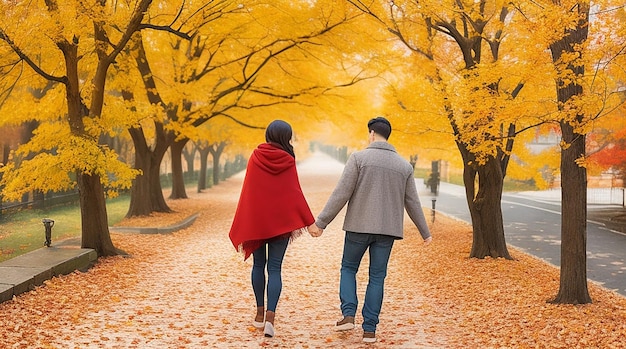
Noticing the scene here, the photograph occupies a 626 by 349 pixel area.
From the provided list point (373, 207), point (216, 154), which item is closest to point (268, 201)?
point (373, 207)

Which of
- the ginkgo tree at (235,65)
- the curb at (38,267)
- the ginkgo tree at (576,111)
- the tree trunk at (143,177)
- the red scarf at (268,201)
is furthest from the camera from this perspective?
the tree trunk at (143,177)

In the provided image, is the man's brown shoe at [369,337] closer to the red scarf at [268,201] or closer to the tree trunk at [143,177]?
the red scarf at [268,201]

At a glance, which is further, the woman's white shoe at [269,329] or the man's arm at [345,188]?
the woman's white shoe at [269,329]

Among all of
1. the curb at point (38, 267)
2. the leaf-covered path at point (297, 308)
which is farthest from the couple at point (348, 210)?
the curb at point (38, 267)

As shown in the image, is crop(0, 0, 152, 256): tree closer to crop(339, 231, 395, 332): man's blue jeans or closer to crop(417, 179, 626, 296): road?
crop(339, 231, 395, 332): man's blue jeans

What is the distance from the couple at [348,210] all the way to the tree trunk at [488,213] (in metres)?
6.38

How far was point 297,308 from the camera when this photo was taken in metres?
7.42

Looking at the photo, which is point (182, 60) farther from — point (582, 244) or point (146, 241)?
point (582, 244)

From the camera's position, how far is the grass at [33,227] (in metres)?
15.5

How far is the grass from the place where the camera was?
50.9 feet

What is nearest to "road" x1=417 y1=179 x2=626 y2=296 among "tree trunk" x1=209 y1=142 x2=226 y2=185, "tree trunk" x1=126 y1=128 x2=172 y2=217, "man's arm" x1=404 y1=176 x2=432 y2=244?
"man's arm" x1=404 y1=176 x2=432 y2=244

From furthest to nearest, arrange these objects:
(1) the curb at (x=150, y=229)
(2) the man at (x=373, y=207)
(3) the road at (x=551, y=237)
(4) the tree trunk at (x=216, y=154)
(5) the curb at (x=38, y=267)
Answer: (4) the tree trunk at (x=216, y=154) < (1) the curb at (x=150, y=229) < (3) the road at (x=551, y=237) < (5) the curb at (x=38, y=267) < (2) the man at (x=373, y=207)

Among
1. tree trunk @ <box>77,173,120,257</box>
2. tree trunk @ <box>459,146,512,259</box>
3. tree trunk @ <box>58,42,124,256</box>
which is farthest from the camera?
tree trunk @ <box>459,146,512,259</box>

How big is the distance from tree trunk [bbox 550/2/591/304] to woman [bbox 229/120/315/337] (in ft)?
11.3
